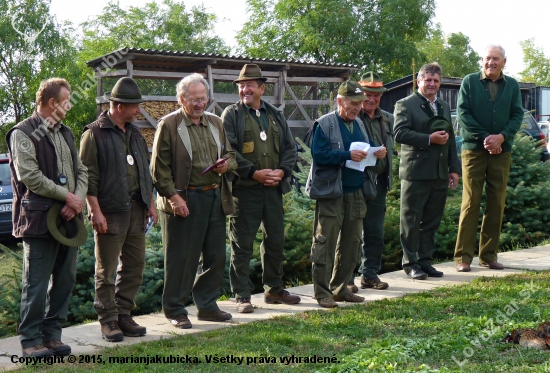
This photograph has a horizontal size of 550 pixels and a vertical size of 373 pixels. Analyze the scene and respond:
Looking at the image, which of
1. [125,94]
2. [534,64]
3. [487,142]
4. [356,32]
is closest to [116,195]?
[125,94]

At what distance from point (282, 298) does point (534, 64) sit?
71.4 metres

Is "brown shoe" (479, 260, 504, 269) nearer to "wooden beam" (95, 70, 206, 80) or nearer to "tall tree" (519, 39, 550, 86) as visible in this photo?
Answer: "wooden beam" (95, 70, 206, 80)

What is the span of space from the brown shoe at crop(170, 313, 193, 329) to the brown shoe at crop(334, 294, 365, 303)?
158 centimetres

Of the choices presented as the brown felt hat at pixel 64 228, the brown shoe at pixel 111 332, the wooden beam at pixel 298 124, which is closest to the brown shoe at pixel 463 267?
the brown shoe at pixel 111 332

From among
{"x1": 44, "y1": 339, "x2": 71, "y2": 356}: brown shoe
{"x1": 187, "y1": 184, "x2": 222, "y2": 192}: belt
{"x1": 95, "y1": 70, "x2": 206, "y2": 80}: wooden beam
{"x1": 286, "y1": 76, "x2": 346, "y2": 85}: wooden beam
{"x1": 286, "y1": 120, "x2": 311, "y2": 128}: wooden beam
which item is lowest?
{"x1": 44, "y1": 339, "x2": 71, "y2": 356}: brown shoe

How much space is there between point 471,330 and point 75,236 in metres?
3.05

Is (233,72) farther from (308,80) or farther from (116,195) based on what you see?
(116,195)

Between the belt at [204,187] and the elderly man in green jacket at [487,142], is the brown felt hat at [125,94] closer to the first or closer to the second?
the belt at [204,187]

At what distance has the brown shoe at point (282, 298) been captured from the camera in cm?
689

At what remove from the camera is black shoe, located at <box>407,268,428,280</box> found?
7.95m

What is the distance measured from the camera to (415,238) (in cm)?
808

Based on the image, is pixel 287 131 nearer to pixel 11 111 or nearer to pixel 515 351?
pixel 515 351

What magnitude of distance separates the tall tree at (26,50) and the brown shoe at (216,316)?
1967cm

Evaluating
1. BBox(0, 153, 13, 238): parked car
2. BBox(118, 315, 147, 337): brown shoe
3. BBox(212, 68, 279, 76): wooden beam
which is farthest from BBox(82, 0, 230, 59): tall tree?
BBox(118, 315, 147, 337): brown shoe
